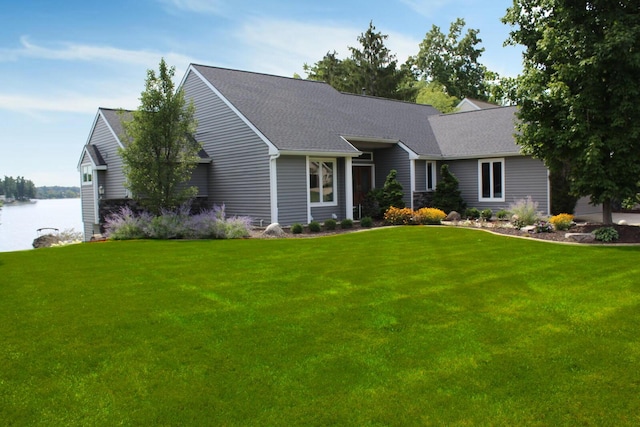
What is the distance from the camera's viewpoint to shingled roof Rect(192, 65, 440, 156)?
701 inches

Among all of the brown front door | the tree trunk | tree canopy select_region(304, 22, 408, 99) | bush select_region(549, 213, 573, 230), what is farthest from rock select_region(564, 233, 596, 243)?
tree canopy select_region(304, 22, 408, 99)

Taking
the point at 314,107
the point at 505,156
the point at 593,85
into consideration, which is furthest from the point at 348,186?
the point at 593,85

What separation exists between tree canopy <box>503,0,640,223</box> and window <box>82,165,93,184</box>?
17687mm

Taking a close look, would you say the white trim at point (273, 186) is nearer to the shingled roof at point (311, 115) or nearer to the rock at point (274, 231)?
the shingled roof at point (311, 115)

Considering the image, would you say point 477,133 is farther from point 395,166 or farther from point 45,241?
point 45,241

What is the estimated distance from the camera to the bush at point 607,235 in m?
12.4

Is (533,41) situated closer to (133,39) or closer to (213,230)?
(213,230)

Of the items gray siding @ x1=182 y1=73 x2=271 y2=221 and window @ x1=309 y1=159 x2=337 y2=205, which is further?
window @ x1=309 y1=159 x2=337 y2=205

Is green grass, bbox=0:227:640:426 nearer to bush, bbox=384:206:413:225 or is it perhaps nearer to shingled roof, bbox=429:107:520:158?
bush, bbox=384:206:413:225

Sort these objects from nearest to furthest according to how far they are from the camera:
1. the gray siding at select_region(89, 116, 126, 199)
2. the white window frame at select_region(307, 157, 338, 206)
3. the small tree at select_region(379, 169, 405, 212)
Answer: the white window frame at select_region(307, 157, 338, 206) → the small tree at select_region(379, 169, 405, 212) → the gray siding at select_region(89, 116, 126, 199)

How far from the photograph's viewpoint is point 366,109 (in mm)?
24453

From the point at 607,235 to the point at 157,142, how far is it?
12862mm

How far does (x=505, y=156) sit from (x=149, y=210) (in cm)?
1371

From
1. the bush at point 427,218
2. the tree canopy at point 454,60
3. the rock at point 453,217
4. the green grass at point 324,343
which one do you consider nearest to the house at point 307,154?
the rock at point 453,217
